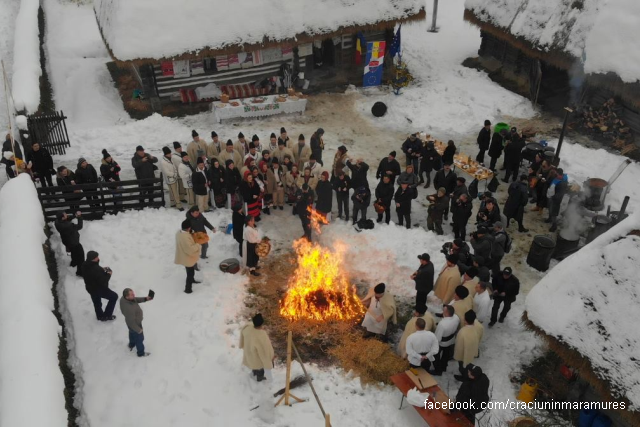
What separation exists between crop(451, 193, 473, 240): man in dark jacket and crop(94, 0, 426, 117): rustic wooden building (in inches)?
405

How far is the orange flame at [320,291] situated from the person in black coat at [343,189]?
4.63 feet

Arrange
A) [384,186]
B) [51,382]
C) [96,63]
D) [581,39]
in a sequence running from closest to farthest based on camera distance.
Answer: [51,382] → [384,186] → [581,39] → [96,63]

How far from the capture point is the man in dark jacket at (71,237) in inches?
435

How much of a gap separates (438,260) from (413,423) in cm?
447

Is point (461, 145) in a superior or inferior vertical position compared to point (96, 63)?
inferior

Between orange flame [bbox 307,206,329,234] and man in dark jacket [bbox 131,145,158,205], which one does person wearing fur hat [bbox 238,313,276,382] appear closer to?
orange flame [bbox 307,206,329,234]

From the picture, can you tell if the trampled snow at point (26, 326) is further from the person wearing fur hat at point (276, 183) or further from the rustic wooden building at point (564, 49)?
the rustic wooden building at point (564, 49)

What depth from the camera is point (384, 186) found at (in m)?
13.3

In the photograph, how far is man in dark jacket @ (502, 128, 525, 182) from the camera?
589 inches

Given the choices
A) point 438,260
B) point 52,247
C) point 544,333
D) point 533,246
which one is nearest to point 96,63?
point 52,247

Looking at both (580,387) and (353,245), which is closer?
(580,387)

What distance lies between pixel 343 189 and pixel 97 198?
6.28 metres

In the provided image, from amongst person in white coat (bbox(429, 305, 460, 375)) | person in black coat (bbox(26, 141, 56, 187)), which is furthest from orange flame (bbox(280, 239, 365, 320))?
person in black coat (bbox(26, 141, 56, 187))

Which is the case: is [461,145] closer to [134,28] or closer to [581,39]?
[581,39]
